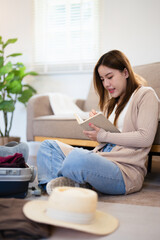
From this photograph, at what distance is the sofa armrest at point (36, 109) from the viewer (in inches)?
97.5

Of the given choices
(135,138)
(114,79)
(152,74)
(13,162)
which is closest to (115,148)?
(135,138)

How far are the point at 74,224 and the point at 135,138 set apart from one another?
0.63 metres

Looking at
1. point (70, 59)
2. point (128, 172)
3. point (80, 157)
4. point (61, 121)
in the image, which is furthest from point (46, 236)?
point (70, 59)

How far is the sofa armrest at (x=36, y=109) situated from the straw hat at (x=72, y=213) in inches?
64.0

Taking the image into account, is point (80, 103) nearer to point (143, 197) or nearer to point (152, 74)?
point (152, 74)

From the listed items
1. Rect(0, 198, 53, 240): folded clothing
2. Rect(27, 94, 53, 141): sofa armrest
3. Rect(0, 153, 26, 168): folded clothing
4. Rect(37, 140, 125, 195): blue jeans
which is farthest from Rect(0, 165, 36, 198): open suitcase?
Rect(27, 94, 53, 141): sofa armrest

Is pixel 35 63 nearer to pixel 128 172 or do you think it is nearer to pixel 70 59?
pixel 70 59

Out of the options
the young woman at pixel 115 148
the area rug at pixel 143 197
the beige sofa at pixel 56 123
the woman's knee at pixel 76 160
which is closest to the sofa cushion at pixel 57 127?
the beige sofa at pixel 56 123

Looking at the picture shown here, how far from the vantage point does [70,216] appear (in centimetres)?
83

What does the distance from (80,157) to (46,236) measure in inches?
18.8

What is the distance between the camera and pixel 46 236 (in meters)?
0.85

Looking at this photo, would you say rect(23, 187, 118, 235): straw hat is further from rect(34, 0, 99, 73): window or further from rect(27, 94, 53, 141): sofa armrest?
rect(34, 0, 99, 73): window

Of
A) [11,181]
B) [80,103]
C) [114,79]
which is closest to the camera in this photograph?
[11,181]

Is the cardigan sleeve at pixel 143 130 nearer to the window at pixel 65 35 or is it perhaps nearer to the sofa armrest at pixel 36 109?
the sofa armrest at pixel 36 109
